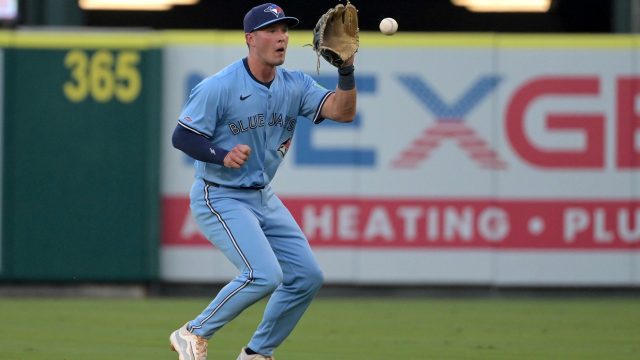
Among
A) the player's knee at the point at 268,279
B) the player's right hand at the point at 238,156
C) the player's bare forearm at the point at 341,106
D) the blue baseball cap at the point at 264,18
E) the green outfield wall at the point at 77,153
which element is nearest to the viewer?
the player's right hand at the point at 238,156

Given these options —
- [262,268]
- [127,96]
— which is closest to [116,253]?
[127,96]

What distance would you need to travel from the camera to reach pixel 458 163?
13.3 m

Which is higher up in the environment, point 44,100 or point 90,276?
point 44,100

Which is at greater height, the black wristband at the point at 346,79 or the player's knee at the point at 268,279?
the black wristband at the point at 346,79

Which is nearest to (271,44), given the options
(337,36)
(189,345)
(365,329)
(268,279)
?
(337,36)

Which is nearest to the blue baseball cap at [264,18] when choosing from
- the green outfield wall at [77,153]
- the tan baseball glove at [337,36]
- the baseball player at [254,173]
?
the baseball player at [254,173]

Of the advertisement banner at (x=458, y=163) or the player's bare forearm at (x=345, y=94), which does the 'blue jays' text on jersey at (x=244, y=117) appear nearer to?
the player's bare forearm at (x=345, y=94)

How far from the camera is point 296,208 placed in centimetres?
1321

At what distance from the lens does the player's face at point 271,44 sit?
7789mm

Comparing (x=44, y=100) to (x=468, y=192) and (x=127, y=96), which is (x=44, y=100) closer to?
(x=127, y=96)

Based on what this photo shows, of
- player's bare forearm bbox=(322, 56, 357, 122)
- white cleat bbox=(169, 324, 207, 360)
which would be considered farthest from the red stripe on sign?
white cleat bbox=(169, 324, 207, 360)

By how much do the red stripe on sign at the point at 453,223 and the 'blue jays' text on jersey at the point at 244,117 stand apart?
17.0ft

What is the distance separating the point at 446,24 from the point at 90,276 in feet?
20.6

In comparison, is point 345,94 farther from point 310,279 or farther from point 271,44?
point 310,279
